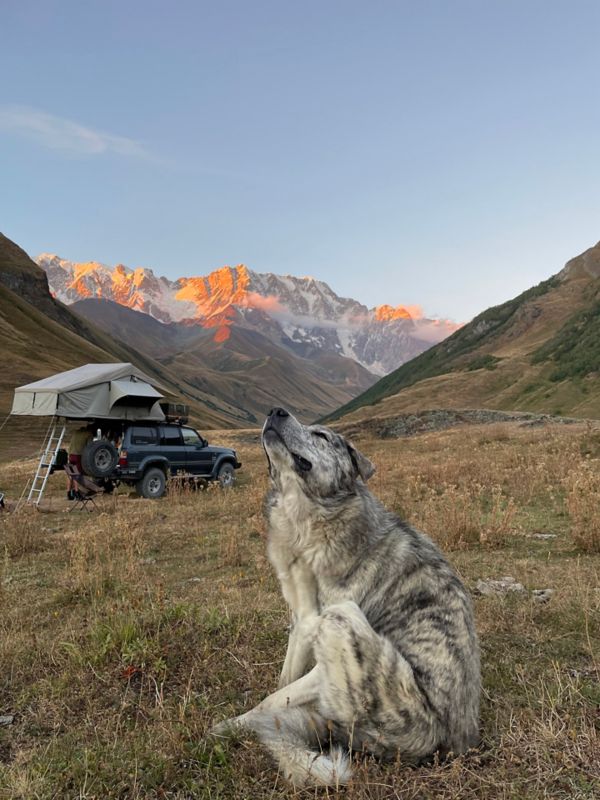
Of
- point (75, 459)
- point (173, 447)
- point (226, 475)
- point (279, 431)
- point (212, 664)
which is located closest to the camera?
point (279, 431)

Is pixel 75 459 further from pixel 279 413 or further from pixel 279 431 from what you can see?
pixel 279 431

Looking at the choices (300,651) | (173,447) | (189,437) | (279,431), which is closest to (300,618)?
(300,651)

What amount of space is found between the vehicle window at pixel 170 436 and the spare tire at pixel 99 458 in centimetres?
210

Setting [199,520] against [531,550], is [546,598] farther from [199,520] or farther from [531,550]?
[199,520]

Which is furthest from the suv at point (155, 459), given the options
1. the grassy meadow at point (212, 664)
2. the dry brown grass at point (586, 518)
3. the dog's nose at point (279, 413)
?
the dog's nose at point (279, 413)

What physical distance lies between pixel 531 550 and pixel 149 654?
677 cm

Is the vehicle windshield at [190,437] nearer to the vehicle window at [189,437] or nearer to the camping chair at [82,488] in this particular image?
the vehicle window at [189,437]

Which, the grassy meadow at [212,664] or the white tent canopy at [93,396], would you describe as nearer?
the grassy meadow at [212,664]

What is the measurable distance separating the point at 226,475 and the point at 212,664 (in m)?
16.0

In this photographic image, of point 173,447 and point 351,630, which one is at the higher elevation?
point 173,447

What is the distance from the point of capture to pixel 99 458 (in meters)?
16.9

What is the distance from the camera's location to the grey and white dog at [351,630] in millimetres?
3000

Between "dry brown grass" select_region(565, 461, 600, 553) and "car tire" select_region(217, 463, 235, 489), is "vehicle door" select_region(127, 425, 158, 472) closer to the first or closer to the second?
"car tire" select_region(217, 463, 235, 489)

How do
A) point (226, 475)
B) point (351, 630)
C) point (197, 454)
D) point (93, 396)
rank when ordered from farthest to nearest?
point (226, 475)
point (197, 454)
point (93, 396)
point (351, 630)
